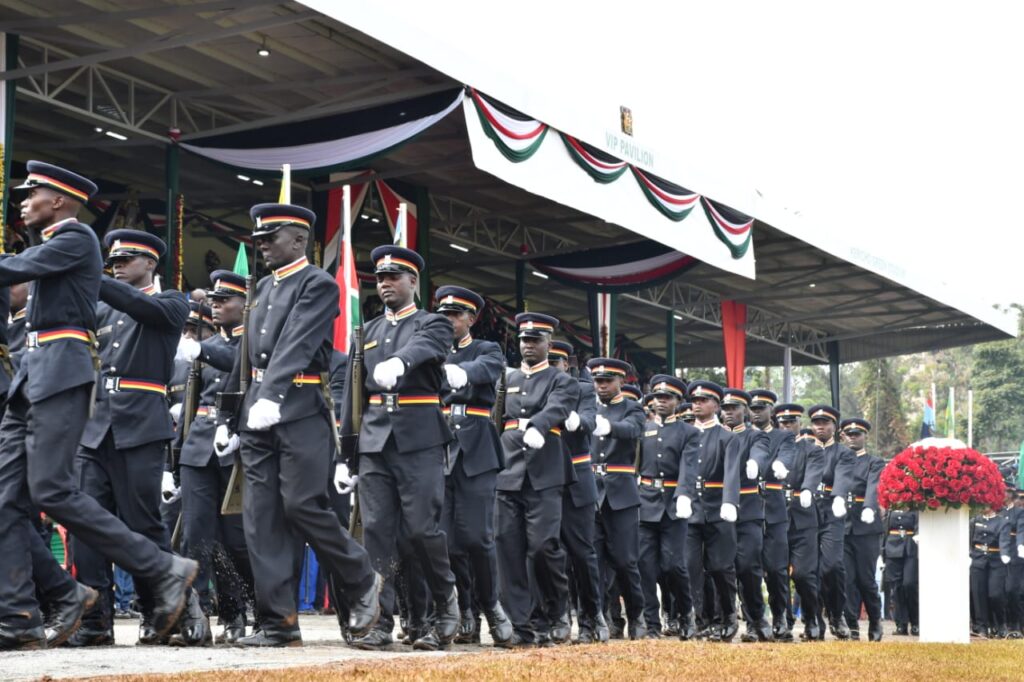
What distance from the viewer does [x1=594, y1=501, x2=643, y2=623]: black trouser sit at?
428 inches

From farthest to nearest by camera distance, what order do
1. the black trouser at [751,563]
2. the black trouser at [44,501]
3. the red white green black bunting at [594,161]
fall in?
1. the red white green black bunting at [594,161]
2. the black trouser at [751,563]
3. the black trouser at [44,501]

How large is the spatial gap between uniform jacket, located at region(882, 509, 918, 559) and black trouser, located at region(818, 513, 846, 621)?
295 cm

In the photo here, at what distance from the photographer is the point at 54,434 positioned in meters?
6.47

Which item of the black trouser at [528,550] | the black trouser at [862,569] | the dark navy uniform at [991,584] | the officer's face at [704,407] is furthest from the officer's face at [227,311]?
the dark navy uniform at [991,584]

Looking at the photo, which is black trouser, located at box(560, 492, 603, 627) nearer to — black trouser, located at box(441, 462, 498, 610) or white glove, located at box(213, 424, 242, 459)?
black trouser, located at box(441, 462, 498, 610)

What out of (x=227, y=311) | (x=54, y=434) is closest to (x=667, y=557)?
(x=227, y=311)

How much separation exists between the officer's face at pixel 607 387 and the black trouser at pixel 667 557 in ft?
3.93

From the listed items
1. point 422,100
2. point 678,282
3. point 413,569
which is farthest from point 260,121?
point 678,282

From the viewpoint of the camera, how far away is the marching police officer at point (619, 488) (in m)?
10.9

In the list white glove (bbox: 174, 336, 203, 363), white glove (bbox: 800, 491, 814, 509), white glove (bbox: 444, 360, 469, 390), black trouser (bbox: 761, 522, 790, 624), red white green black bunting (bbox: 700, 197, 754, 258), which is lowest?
black trouser (bbox: 761, 522, 790, 624)

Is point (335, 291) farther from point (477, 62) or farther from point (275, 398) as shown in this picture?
point (477, 62)

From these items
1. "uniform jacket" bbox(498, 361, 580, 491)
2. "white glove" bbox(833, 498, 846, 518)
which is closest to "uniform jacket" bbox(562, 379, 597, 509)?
"uniform jacket" bbox(498, 361, 580, 491)

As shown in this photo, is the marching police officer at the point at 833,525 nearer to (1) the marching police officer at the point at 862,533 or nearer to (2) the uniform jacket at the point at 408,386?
(1) the marching police officer at the point at 862,533

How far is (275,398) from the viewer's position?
6.82 metres
